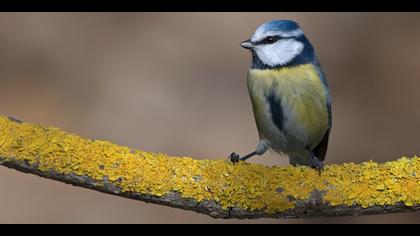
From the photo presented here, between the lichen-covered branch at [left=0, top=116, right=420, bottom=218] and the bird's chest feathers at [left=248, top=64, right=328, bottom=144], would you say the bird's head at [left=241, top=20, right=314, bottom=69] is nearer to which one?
the bird's chest feathers at [left=248, top=64, right=328, bottom=144]

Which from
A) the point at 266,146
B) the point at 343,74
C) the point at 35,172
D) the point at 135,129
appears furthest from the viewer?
the point at 343,74

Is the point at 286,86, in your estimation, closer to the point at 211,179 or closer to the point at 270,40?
the point at 270,40

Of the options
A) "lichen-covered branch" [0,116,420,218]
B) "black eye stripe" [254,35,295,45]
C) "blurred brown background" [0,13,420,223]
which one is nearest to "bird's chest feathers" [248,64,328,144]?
"black eye stripe" [254,35,295,45]

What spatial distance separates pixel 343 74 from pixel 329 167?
2600 mm

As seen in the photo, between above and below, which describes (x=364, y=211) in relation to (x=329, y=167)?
below

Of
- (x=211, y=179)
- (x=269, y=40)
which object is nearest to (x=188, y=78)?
(x=269, y=40)

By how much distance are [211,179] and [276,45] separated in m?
0.94

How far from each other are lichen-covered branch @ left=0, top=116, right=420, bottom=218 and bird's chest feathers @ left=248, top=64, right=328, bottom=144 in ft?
2.11

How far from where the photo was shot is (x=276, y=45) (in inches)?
112

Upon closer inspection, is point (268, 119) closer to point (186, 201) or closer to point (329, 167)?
point (329, 167)

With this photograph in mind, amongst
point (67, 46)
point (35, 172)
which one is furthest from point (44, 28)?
point (35, 172)

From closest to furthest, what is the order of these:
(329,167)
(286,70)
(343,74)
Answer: (329,167)
(286,70)
(343,74)

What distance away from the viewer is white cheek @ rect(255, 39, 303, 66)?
9.30ft

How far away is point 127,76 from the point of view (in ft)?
15.0
